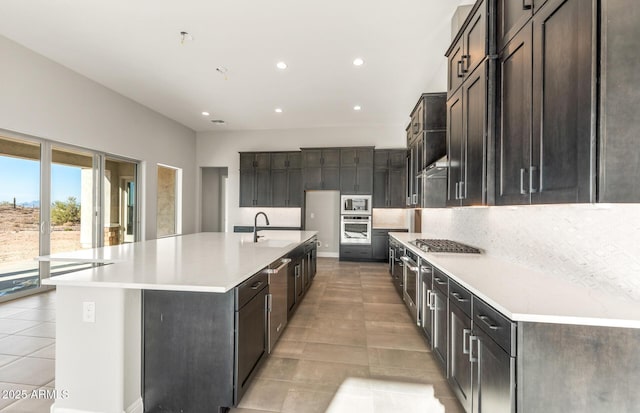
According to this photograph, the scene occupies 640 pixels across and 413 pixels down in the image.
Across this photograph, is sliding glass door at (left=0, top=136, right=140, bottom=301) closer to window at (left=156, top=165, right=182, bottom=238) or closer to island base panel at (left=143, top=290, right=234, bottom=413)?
window at (left=156, top=165, right=182, bottom=238)

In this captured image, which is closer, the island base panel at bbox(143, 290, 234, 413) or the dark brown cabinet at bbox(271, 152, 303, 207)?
the island base panel at bbox(143, 290, 234, 413)

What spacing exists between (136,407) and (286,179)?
594 centimetres

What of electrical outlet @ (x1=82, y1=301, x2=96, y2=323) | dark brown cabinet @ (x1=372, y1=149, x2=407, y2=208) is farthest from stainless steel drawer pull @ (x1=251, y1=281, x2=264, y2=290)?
dark brown cabinet @ (x1=372, y1=149, x2=407, y2=208)

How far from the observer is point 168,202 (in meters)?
7.12

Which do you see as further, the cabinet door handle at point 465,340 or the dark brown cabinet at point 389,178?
the dark brown cabinet at point 389,178

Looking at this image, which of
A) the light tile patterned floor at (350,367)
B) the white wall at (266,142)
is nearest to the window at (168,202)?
the white wall at (266,142)

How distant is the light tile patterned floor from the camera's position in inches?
75.1

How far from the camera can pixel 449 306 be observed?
1.96 meters

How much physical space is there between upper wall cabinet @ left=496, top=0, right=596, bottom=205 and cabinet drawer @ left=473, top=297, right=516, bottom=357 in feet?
1.97

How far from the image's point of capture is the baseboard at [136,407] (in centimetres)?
164

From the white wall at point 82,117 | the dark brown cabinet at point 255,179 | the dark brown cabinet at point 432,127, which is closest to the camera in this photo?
the dark brown cabinet at point 432,127

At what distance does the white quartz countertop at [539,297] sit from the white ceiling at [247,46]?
275 centimetres

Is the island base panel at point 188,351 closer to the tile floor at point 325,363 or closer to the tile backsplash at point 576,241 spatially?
the tile floor at point 325,363

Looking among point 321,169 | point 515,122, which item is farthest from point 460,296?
point 321,169
